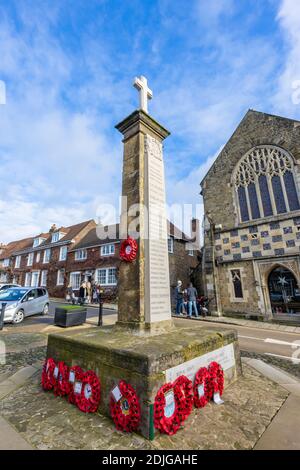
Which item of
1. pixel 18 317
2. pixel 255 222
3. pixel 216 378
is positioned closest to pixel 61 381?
pixel 216 378

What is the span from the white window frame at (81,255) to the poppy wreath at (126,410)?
73.6ft

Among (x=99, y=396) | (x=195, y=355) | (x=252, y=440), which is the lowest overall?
(x=252, y=440)

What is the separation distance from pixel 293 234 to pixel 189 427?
12291mm

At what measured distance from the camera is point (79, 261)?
81.1 ft

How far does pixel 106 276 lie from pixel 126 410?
65.0 feet

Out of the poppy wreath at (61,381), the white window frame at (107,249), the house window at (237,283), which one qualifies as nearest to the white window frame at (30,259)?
the white window frame at (107,249)

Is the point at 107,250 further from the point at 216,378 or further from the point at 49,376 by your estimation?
the point at 216,378

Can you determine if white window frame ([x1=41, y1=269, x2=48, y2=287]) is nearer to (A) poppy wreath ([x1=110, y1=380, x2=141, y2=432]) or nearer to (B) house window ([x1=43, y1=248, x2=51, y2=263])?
(B) house window ([x1=43, y1=248, x2=51, y2=263])

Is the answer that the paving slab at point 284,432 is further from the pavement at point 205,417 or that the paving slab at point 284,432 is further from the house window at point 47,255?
the house window at point 47,255

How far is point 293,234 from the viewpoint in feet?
40.3
